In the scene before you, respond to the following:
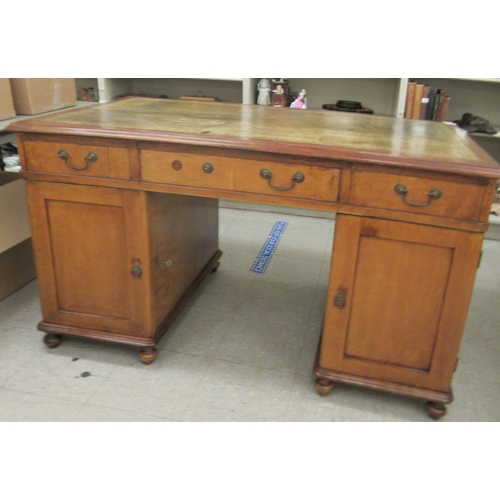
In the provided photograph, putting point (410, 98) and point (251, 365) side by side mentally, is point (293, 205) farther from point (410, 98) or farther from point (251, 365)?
point (410, 98)

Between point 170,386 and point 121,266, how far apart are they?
442 millimetres

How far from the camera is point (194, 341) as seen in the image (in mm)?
1866

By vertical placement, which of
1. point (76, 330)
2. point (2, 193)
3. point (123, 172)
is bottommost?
point (76, 330)

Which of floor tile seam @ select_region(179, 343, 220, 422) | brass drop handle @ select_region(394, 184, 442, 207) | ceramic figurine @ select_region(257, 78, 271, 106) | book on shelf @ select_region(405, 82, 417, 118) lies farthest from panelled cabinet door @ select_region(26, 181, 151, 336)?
book on shelf @ select_region(405, 82, 417, 118)

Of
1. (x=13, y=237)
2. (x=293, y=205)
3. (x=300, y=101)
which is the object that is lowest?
(x=13, y=237)

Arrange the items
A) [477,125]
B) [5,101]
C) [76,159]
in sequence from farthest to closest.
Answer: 1. [477,125]
2. [5,101]
3. [76,159]

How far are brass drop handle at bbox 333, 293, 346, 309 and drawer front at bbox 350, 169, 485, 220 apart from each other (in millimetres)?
295

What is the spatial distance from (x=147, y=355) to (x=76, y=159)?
2.35ft

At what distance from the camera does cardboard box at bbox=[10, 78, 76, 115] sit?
2273mm

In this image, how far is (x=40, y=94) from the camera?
7.73ft

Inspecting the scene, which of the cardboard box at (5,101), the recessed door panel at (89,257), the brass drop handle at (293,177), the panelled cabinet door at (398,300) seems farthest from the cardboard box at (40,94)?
the panelled cabinet door at (398,300)

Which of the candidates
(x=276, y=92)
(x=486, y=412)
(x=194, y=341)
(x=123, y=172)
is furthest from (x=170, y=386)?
(x=276, y=92)

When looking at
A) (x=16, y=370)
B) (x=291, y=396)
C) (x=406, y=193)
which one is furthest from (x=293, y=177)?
(x=16, y=370)

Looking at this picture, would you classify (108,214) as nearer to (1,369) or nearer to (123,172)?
(123,172)
